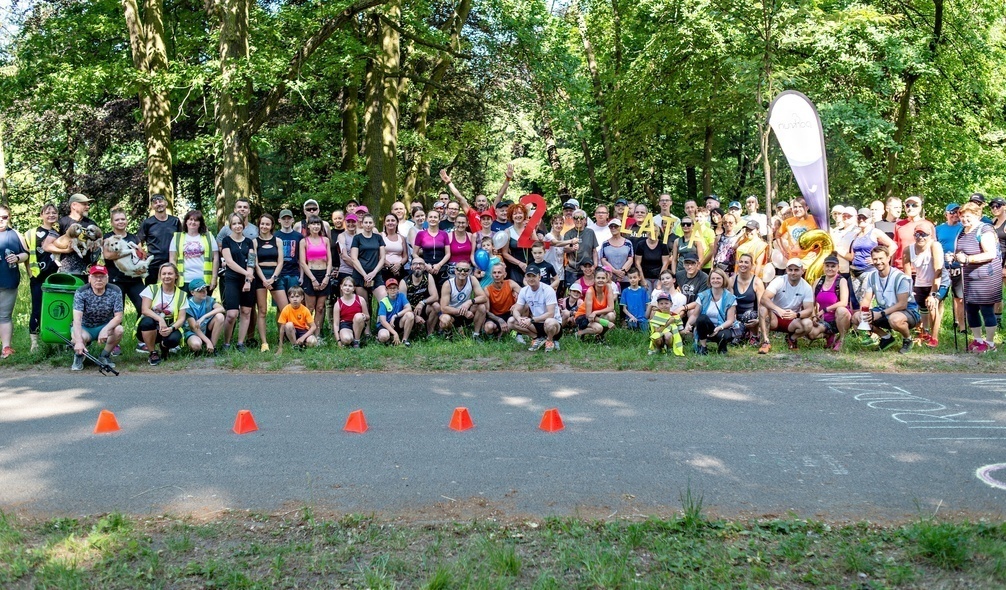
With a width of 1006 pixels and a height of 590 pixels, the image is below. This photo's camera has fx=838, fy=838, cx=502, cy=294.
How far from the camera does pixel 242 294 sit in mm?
10828

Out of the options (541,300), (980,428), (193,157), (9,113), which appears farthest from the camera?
(9,113)

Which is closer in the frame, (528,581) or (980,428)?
(528,581)

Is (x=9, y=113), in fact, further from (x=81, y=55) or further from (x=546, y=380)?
(x=546, y=380)

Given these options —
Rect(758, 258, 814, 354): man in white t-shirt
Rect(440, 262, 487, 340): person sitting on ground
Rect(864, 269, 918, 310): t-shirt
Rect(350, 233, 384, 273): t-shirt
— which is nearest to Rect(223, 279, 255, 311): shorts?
Rect(350, 233, 384, 273): t-shirt

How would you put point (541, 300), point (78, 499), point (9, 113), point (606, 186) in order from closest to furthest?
1. point (78, 499)
2. point (541, 300)
3. point (9, 113)
4. point (606, 186)

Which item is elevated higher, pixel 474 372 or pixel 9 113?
pixel 9 113

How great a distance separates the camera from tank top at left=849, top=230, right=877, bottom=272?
11.2 meters

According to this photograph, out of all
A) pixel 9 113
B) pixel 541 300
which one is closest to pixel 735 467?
pixel 541 300

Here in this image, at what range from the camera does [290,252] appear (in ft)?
36.7

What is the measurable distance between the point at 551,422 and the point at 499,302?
180 inches

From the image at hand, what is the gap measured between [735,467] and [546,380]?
3.31m

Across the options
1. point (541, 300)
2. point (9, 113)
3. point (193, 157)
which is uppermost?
point (9, 113)

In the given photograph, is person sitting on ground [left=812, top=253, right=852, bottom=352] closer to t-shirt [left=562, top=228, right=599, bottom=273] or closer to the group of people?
the group of people

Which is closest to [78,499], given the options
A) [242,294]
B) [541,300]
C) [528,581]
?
[528,581]
